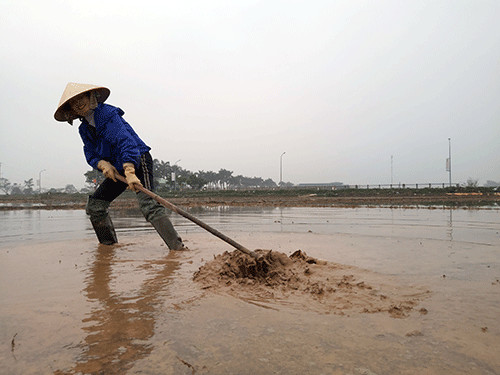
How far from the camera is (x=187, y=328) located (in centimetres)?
194

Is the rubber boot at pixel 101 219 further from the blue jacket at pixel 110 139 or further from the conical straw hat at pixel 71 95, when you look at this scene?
the conical straw hat at pixel 71 95

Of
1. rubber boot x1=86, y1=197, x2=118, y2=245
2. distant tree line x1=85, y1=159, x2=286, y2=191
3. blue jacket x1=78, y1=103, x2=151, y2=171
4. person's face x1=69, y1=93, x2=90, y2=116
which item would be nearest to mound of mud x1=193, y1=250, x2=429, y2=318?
blue jacket x1=78, y1=103, x2=151, y2=171

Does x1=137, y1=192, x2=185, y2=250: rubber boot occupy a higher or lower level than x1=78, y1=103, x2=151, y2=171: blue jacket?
lower

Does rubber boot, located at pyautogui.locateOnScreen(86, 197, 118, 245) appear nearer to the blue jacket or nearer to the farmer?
the farmer

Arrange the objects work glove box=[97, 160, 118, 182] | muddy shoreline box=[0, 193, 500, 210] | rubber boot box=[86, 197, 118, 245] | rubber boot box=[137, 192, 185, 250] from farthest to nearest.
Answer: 1. muddy shoreline box=[0, 193, 500, 210]
2. rubber boot box=[86, 197, 118, 245]
3. rubber boot box=[137, 192, 185, 250]
4. work glove box=[97, 160, 118, 182]

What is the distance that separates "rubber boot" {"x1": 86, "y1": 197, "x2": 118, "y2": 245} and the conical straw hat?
3.92ft

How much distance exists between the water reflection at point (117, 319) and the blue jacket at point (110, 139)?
4.68 ft

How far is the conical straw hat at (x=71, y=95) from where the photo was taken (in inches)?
157

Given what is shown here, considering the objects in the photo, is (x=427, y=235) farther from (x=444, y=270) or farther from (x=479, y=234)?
(x=444, y=270)

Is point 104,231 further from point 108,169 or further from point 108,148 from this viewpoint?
point 108,148

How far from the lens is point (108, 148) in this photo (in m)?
4.32

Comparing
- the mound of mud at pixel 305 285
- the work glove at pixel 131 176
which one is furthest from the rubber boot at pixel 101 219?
the mound of mud at pixel 305 285

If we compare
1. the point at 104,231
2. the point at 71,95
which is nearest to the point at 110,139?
the point at 71,95

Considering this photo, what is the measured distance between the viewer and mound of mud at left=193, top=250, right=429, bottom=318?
2355 mm
